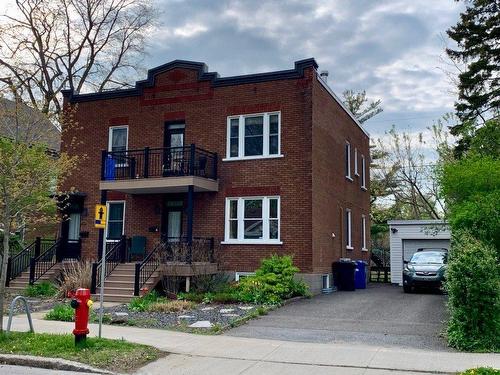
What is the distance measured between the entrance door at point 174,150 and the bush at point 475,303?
1093 cm

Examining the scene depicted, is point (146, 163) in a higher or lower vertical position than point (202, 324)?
higher

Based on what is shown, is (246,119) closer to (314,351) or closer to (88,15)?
(314,351)

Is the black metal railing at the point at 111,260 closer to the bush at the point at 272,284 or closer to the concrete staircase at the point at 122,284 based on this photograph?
the concrete staircase at the point at 122,284

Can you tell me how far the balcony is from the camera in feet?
59.7

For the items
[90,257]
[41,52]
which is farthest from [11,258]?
[41,52]

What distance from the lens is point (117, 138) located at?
21.8 meters

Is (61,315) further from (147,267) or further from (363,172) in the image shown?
(363,172)

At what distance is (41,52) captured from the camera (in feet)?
107

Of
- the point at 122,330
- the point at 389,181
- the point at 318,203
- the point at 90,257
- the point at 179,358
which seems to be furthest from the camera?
the point at 389,181

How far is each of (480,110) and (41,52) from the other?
26042 millimetres

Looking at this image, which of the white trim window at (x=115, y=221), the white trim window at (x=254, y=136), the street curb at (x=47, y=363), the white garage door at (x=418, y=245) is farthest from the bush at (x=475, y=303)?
the white garage door at (x=418, y=245)

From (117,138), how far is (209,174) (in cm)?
497

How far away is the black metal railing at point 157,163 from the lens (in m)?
19.0

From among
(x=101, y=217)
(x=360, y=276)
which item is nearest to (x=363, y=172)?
(x=360, y=276)
